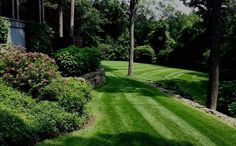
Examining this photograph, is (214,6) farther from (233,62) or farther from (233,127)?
(233,62)

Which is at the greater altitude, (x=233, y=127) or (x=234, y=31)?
(x=234, y=31)

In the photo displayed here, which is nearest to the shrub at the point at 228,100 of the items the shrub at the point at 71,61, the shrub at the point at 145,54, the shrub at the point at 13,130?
the shrub at the point at 71,61

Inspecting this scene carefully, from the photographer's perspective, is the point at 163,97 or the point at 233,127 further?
the point at 163,97

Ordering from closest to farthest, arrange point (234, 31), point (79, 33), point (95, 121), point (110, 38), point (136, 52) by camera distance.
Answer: point (95, 121) < point (234, 31) < point (79, 33) < point (136, 52) < point (110, 38)

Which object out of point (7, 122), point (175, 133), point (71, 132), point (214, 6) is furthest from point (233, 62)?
point (7, 122)

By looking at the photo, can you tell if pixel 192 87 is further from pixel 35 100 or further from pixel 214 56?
pixel 35 100

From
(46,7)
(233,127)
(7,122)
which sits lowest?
(233,127)

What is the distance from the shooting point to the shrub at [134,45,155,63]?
52.0m

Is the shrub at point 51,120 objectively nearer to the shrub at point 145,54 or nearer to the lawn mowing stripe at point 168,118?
the lawn mowing stripe at point 168,118

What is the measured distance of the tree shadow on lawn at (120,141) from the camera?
320 inches

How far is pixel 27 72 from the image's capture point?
10141 mm

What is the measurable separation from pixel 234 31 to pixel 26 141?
78.8 feet

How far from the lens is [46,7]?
1576 inches

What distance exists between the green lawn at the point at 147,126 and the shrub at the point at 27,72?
6.61ft
